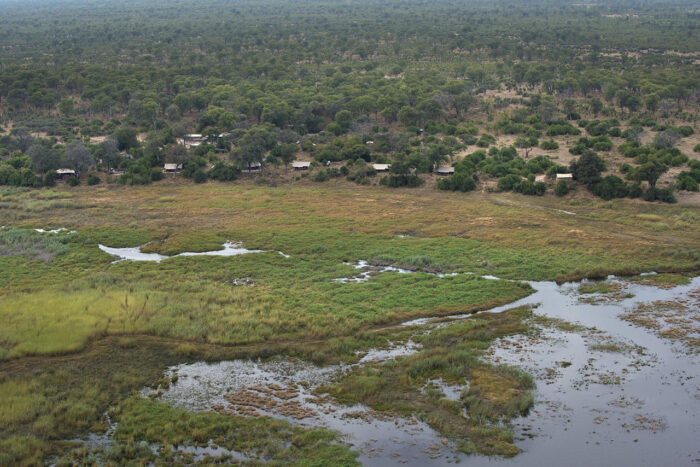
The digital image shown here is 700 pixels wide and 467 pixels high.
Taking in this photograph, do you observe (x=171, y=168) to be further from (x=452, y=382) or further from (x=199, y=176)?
(x=452, y=382)

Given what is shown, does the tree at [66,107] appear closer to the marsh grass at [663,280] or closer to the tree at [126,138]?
the tree at [126,138]

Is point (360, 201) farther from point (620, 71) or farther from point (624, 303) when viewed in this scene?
point (620, 71)

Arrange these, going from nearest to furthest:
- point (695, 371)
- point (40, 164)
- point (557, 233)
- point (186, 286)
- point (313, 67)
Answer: point (695, 371)
point (186, 286)
point (557, 233)
point (40, 164)
point (313, 67)

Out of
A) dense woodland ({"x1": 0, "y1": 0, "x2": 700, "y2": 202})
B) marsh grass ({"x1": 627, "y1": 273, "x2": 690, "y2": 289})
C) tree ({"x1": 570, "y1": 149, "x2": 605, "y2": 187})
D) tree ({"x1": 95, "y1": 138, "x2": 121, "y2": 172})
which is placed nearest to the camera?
marsh grass ({"x1": 627, "y1": 273, "x2": 690, "y2": 289})

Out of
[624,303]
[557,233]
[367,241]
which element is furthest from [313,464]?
[557,233]

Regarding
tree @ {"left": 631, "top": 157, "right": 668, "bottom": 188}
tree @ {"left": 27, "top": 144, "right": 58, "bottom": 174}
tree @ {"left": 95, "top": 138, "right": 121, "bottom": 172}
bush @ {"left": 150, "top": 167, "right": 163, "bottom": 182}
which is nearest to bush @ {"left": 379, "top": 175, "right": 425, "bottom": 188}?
tree @ {"left": 631, "top": 157, "right": 668, "bottom": 188}

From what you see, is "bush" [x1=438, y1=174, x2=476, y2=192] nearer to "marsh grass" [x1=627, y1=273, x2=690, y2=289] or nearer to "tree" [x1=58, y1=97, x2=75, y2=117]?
"marsh grass" [x1=627, y1=273, x2=690, y2=289]
